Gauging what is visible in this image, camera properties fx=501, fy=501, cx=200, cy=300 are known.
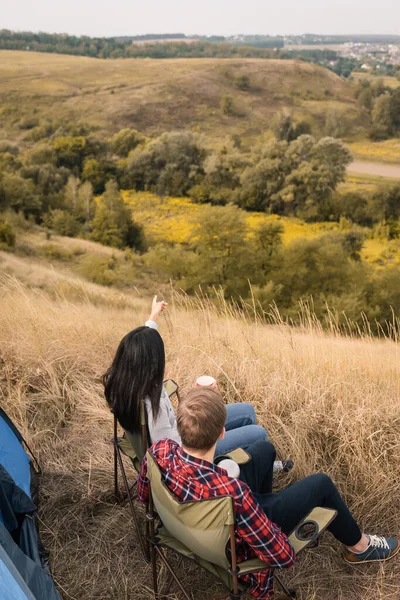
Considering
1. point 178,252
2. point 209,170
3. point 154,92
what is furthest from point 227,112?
point 178,252

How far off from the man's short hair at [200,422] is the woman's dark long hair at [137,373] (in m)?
0.36

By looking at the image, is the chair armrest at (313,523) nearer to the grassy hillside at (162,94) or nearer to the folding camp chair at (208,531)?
the folding camp chair at (208,531)

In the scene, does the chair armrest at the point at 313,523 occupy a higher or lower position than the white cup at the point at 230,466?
lower

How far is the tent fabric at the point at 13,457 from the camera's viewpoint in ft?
7.55

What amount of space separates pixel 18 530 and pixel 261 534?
3.48 feet

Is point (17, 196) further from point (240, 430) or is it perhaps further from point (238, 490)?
point (238, 490)

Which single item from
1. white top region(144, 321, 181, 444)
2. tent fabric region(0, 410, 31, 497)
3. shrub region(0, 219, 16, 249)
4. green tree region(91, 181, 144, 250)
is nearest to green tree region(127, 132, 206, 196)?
green tree region(91, 181, 144, 250)

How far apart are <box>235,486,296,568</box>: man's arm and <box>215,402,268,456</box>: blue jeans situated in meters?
0.62

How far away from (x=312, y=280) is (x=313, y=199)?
979 inches

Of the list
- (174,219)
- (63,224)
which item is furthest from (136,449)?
(174,219)

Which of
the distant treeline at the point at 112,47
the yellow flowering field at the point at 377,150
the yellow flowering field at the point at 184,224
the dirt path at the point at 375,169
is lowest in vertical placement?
the yellow flowering field at the point at 184,224

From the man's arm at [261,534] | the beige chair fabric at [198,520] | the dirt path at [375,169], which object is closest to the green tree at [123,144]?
the dirt path at [375,169]

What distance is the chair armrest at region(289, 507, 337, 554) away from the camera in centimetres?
175

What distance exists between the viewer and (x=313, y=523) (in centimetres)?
→ 180
